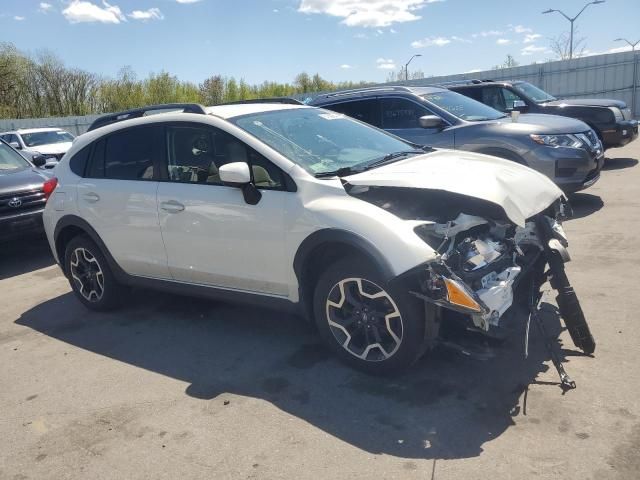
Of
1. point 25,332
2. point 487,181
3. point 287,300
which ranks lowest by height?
point 25,332

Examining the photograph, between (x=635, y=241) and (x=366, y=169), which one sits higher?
(x=366, y=169)

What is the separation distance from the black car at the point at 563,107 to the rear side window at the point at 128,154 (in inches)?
295

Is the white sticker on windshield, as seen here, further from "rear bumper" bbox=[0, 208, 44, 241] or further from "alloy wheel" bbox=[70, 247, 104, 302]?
"rear bumper" bbox=[0, 208, 44, 241]

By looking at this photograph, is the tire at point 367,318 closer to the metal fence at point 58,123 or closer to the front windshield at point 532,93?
the front windshield at point 532,93

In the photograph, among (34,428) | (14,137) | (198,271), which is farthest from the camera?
(14,137)

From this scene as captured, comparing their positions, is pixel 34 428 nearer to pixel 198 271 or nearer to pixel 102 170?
pixel 198 271

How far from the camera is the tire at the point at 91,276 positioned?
527cm

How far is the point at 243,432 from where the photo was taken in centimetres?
321

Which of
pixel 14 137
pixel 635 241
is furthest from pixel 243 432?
pixel 14 137

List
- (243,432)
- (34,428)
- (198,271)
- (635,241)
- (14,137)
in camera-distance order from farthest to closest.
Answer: (14,137), (635,241), (198,271), (34,428), (243,432)

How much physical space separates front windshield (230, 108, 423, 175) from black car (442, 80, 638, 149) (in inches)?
260

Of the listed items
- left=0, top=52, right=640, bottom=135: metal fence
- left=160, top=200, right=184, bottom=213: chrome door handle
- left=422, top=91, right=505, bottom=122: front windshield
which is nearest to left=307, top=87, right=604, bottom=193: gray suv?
left=422, top=91, right=505, bottom=122: front windshield

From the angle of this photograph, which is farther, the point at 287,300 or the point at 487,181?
the point at 287,300

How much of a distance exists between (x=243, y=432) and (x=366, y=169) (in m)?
1.98
